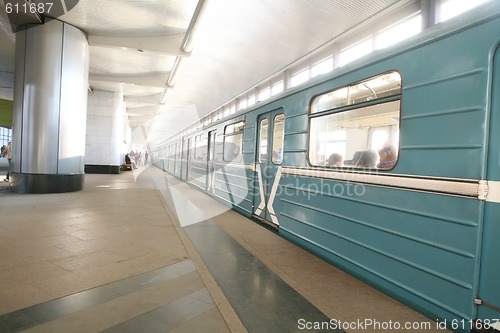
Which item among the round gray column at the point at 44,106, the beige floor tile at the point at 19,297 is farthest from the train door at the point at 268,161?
the round gray column at the point at 44,106

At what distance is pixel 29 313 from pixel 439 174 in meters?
3.55

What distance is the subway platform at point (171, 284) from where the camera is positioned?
2361 mm

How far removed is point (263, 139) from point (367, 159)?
9.58 ft

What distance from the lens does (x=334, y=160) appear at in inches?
152

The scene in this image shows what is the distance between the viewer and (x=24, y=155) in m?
8.12

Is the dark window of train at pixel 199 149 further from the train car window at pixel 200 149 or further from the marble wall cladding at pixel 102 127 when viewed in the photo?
the marble wall cladding at pixel 102 127

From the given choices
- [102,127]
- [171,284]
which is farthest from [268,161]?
[102,127]

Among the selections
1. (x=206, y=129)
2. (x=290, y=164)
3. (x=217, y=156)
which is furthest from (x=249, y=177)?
(x=206, y=129)

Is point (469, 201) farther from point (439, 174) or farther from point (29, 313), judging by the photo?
point (29, 313)

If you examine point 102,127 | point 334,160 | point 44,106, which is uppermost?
point 102,127

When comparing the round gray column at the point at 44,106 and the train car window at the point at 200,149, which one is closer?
→ the round gray column at the point at 44,106

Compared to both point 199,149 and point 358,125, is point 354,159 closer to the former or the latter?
point 358,125

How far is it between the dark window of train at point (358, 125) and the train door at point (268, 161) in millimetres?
1068

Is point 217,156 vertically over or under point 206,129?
under
